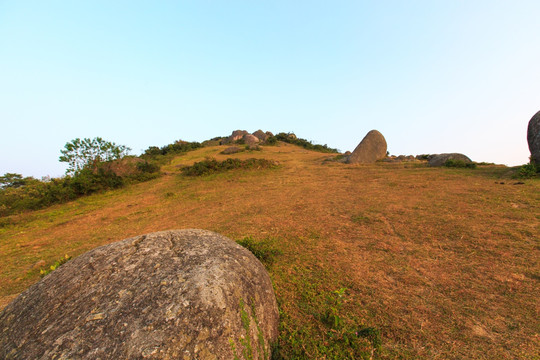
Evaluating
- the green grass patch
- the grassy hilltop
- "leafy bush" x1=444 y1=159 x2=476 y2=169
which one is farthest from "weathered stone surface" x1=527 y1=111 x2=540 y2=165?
the green grass patch

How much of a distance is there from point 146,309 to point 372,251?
162 inches

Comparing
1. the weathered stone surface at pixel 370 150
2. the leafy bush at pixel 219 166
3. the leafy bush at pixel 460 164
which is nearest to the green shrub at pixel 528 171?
the leafy bush at pixel 460 164

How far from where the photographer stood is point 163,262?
2.55 metres

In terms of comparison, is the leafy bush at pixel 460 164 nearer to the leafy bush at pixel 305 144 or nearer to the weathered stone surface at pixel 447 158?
the weathered stone surface at pixel 447 158

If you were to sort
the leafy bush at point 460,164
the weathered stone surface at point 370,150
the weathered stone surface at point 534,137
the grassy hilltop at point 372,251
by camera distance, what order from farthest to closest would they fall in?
the weathered stone surface at point 370,150, the leafy bush at point 460,164, the weathered stone surface at point 534,137, the grassy hilltop at point 372,251

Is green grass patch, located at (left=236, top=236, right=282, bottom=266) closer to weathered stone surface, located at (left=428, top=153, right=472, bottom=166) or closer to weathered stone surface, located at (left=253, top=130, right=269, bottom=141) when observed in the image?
weathered stone surface, located at (left=428, top=153, right=472, bottom=166)

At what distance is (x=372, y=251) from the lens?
485cm

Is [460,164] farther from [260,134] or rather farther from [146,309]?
[260,134]

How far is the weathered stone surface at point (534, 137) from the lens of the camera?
1001 centimetres

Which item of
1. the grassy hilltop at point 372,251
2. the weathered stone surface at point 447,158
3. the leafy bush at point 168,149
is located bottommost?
the grassy hilltop at point 372,251

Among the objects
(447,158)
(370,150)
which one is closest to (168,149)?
(370,150)

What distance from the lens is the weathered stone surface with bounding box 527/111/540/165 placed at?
10008 mm

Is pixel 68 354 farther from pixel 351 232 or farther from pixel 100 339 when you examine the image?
pixel 351 232

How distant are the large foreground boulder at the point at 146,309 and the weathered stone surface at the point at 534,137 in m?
13.0
